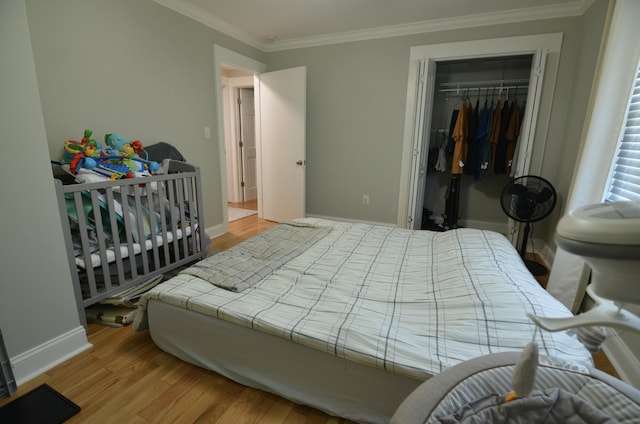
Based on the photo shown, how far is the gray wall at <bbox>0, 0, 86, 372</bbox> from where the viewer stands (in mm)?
1261

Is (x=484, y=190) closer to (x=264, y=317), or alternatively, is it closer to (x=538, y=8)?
(x=538, y=8)

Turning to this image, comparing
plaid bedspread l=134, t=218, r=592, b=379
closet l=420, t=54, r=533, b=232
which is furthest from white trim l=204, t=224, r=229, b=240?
closet l=420, t=54, r=533, b=232

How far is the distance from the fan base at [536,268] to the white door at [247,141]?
422 cm

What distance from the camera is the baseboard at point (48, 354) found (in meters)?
1.40

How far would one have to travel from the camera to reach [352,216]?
13.3 feet

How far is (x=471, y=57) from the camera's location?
3102 millimetres

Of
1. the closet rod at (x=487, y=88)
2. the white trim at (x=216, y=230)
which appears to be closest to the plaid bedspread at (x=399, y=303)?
the white trim at (x=216, y=230)

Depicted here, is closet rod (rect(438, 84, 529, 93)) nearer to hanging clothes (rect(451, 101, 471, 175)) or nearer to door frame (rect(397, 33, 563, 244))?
hanging clothes (rect(451, 101, 471, 175))

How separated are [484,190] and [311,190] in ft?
7.53

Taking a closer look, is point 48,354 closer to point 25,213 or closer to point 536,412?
point 25,213

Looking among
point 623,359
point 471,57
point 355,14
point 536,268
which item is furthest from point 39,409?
point 471,57

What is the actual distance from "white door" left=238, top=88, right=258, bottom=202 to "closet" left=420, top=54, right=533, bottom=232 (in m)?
2.97

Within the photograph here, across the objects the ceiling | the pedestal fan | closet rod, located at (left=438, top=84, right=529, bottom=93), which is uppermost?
the ceiling

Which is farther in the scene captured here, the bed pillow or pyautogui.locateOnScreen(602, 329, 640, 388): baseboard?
pyautogui.locateOnScreen(602, 329, 640, 388): baseboard
